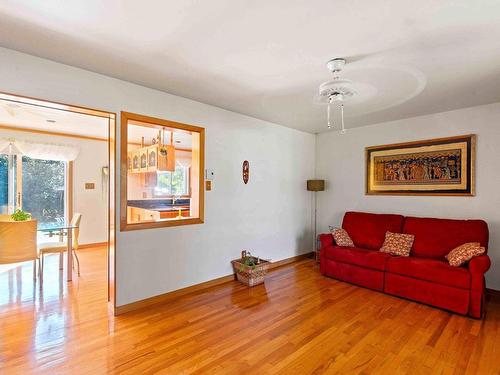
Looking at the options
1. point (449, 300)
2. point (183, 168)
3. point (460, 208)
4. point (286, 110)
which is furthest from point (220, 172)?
point (183, 168)

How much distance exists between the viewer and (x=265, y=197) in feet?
14.4

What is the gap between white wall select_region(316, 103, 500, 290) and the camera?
3.40 meters

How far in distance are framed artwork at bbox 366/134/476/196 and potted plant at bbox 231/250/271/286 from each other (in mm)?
2259

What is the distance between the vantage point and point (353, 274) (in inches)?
146

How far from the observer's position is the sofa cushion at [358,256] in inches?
137

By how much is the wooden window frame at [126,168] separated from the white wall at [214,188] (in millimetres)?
65

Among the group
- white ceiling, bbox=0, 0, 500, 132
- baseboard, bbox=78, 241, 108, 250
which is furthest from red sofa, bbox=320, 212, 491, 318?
baseboard, bbox=78, 241, 108, 250

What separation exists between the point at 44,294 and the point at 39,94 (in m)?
2.39

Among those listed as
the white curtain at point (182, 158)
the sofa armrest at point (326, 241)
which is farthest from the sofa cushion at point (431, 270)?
the white curtain at point (182, 158)

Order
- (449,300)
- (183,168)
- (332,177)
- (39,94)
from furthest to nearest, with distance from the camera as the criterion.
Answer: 1. (183,168)
2. (332,177)
3. (449,300)
4. (39,94)

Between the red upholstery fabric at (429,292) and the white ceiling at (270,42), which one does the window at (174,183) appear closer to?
the white ceiling at (270,42)

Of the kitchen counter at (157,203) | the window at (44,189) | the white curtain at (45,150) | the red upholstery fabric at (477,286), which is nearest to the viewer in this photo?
the red upholstery fabric at (477,286)

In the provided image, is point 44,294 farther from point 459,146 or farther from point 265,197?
point 459,146

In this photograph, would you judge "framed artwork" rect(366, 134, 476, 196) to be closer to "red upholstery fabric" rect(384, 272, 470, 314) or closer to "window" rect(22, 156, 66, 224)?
"red upholstery fabric" rect(384, 272, 470, 314)
